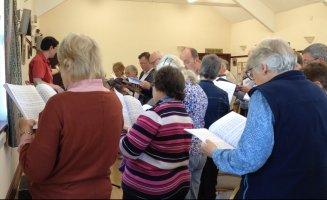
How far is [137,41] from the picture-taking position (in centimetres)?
1080

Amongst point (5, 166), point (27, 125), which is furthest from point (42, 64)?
point (27, 125)

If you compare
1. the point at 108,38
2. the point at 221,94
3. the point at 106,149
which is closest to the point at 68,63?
the point at 106,149

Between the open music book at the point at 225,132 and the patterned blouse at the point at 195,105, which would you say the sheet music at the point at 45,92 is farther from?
the patterned blouse at the point at 195,105

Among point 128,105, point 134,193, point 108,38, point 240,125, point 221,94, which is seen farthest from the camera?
point 108,38

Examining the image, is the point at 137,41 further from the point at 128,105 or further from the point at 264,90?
the point at 264,90

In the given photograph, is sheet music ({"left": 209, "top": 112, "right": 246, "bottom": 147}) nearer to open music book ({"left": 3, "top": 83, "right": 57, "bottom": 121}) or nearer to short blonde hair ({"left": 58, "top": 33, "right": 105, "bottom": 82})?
short blonde hair ({"left": 58, "top": 33, "right": 105, "bottom": 82})

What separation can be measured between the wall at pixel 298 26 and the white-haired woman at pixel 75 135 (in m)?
6.32

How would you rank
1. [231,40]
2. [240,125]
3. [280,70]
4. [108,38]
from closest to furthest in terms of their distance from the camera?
[280,70] < [240,125] < [108,38] < [231,40]

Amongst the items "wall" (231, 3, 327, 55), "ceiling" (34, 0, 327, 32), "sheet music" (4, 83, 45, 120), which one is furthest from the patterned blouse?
"ceiling" (34, 0, 327, 32)

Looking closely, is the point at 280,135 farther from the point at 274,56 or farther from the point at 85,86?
the point at 85,86

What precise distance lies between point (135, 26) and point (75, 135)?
31.2ft

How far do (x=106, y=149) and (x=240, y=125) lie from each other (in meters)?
0.72

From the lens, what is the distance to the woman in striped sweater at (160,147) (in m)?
2.13

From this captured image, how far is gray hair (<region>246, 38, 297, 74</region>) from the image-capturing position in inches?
64.9
